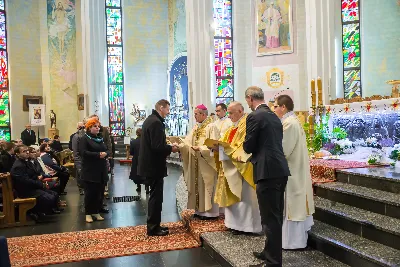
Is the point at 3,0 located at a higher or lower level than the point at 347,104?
higher

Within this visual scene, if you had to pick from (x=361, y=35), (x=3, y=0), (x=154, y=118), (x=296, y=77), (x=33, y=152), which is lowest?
(x=33, y=152)

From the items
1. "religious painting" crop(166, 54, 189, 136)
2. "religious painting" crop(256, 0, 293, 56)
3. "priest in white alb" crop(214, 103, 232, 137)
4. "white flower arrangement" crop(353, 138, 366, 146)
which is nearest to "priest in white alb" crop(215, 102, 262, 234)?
"priest in white alb" crop(214, 103, 232, 137)

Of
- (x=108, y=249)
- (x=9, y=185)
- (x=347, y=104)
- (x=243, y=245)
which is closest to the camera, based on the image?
(x=243, y=245)

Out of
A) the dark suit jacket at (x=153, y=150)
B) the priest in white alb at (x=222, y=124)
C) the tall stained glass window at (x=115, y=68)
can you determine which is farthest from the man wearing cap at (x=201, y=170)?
the tall stained glass window at (x=115, y=68)

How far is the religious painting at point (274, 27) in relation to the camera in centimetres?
1447

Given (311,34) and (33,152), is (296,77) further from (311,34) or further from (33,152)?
(33,152)

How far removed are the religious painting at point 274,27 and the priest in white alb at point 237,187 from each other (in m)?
9.70

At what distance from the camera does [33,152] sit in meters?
7.29

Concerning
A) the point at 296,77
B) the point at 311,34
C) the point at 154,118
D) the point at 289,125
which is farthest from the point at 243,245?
the point at 296,77

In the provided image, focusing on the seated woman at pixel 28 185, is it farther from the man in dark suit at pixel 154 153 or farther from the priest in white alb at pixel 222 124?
the priest in white alb at pixel 222 124

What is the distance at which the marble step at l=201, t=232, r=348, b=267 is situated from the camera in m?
4.23

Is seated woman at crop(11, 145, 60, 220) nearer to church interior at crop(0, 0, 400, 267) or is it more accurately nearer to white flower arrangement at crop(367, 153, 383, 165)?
church interior at crop(0, 0, 400, 267)

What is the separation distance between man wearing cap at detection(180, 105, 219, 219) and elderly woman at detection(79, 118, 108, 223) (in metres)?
1.44

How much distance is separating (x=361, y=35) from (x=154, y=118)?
400 inches
